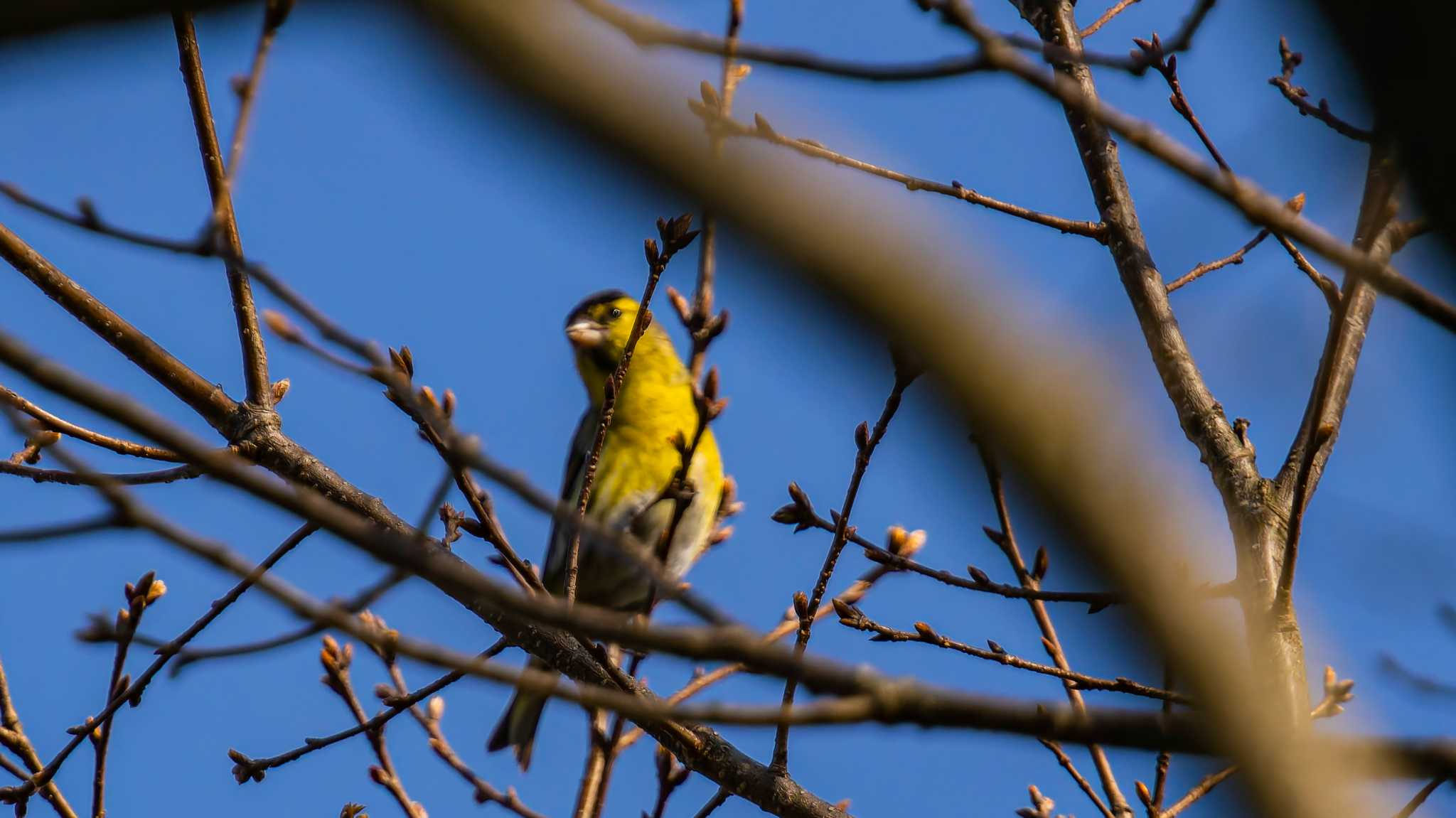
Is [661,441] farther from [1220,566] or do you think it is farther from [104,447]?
[1220,566]

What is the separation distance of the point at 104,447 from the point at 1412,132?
275 cm

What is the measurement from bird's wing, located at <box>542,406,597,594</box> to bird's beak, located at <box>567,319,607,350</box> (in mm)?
368

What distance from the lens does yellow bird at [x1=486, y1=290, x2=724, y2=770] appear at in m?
6.08

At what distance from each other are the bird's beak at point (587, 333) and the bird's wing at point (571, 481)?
37 cm

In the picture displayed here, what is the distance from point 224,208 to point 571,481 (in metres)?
4.30

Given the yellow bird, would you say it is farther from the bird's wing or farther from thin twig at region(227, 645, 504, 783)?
thin twig at region(227, 645, 504, 783)

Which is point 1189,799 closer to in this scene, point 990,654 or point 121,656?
point 990,654

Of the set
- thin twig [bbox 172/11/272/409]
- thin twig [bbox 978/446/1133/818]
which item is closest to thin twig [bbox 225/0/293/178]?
thin twig [bbox 172/11/272/409]

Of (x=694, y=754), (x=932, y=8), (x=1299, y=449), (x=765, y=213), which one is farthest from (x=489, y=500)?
(x=765, y=213)

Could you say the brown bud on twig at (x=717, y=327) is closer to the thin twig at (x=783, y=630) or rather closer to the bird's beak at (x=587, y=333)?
the thin twig at (x=783, y=630)

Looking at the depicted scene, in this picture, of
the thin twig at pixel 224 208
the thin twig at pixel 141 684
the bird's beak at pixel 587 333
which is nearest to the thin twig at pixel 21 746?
the thin twig at pixel 141 684

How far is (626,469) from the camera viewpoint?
6.36 metres

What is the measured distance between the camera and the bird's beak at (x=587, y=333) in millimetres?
6684

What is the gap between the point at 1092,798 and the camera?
328 cm
